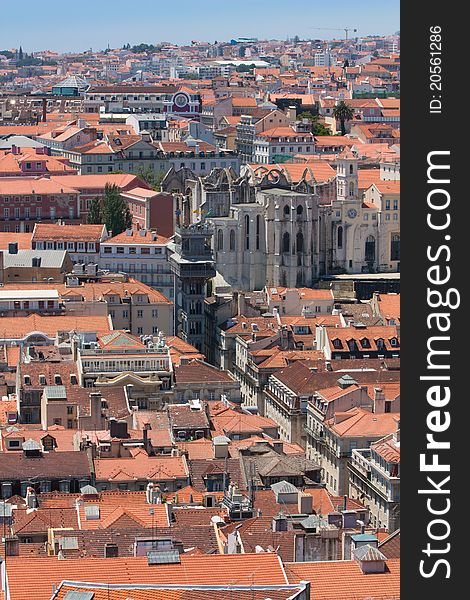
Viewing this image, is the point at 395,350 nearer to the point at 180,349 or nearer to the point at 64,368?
the point at 180,349

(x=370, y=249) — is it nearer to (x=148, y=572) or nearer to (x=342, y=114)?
(x=342, y=114)

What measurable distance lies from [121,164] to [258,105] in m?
38.4

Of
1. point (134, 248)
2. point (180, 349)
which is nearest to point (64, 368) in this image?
point (180, 349)

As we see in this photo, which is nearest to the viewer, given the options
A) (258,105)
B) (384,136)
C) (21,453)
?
(21,453)

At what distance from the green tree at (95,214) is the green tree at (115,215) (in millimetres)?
348

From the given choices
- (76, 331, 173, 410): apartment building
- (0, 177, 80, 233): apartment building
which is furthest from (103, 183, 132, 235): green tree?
(76, 331, 173, 410): apartment building

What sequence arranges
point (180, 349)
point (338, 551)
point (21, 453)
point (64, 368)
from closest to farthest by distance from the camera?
point (338, 551), point (21, 453), point (64, 368), point (180, 349)

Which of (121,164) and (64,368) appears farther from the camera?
(121,164)

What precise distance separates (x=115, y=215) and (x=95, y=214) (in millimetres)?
1573

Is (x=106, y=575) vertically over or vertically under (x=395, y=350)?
over

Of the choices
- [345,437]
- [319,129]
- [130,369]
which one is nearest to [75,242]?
[130,369]

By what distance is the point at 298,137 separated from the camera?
118375 millimetres

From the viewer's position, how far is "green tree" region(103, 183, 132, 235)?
86.3 m

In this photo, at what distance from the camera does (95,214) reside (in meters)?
88.2
